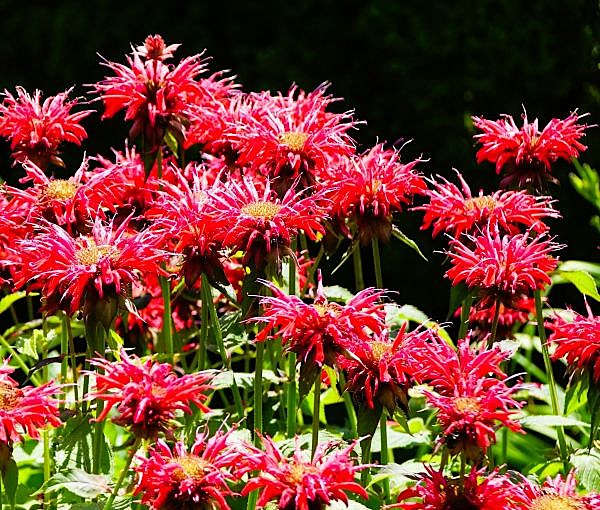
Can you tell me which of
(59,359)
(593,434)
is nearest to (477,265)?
(593,434)

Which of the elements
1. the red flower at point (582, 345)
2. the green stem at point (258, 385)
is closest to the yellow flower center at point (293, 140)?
the green stem at point (258, 385)

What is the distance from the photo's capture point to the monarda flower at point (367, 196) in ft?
6.59

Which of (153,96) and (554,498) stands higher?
(153,96)

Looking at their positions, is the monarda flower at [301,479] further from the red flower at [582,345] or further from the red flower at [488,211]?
the red flower at [488,211]

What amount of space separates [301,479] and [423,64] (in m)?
2.99

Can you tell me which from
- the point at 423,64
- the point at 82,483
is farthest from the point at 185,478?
the point at 423,64

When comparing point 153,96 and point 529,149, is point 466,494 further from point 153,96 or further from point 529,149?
point 153,96

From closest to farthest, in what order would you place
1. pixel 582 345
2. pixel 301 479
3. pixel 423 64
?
pixel 301 479, pixel 582 345, pixel 423 64

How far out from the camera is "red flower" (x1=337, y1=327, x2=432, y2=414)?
1659 millimetres

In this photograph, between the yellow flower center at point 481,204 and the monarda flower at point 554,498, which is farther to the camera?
the yellow flower center at point 481,204

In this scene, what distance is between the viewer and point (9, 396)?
5.34ft

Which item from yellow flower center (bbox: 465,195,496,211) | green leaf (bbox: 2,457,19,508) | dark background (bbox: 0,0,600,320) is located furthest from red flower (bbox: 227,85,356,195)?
dark background (bbox: 0,0,600,320)

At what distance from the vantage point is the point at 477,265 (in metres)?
1.88

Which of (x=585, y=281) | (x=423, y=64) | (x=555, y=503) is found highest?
(x=423, y=64)
